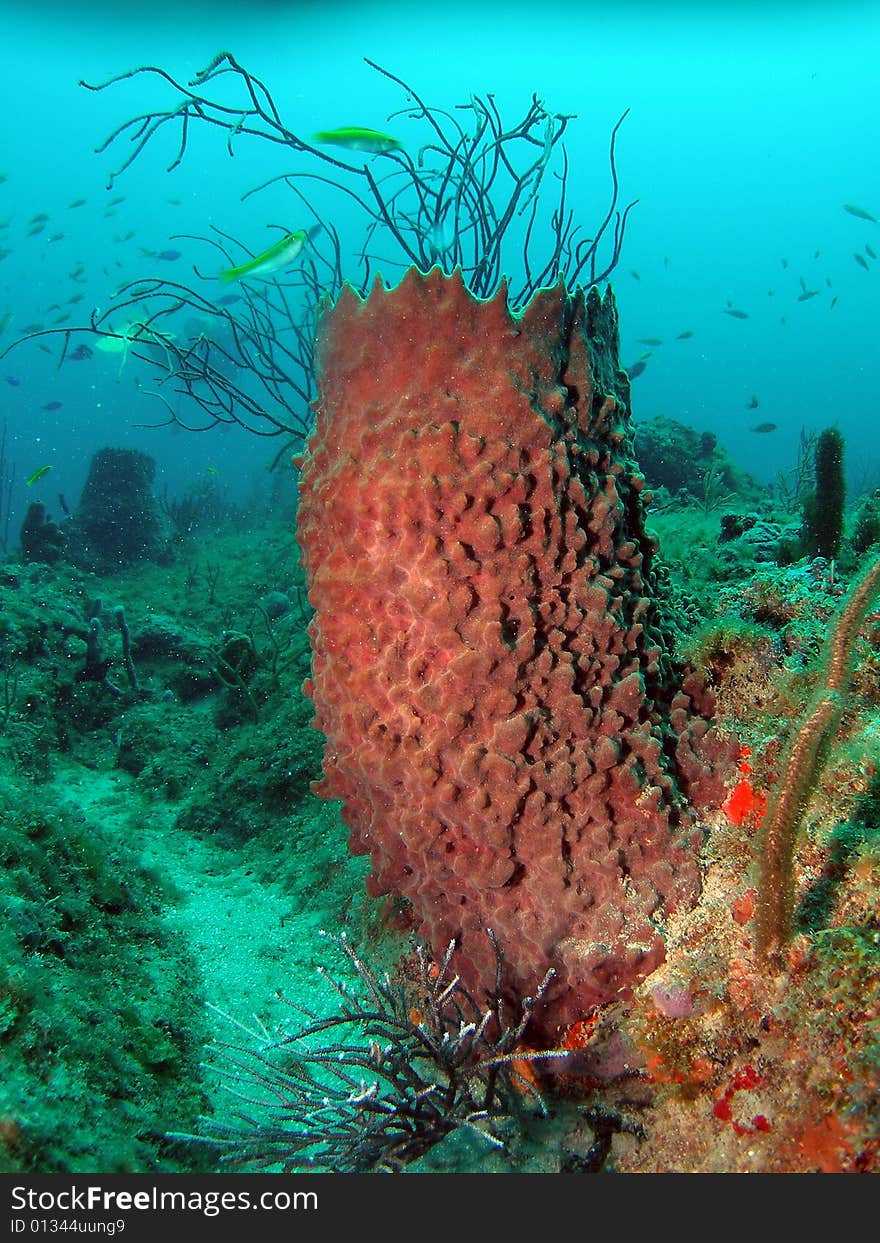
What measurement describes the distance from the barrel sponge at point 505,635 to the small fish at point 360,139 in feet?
14.1

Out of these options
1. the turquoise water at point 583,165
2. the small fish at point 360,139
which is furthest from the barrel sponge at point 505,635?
the turquoise water at point 583,165

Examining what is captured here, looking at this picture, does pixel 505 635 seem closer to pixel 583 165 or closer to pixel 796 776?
pixel 796 776

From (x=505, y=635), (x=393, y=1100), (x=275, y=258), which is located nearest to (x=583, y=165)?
(x=275, y=258)

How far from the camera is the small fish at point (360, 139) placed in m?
5.52

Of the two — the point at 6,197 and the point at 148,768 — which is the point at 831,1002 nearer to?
the point at 148,768

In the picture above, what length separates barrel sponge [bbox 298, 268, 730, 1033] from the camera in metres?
2.13

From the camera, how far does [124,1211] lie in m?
1.68

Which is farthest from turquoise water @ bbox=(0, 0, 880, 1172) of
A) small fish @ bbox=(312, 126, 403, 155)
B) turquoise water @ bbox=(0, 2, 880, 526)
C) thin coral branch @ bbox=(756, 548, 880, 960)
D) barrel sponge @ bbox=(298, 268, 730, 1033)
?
turquoise water @ bbox=(0, 2, 880, 526)

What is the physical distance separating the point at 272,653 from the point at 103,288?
296 feet

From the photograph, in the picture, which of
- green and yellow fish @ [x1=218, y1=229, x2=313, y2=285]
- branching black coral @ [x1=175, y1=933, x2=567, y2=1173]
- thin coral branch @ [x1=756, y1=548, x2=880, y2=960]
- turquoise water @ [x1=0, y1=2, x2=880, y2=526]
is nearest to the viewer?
thin coral branch @ [x1=756, y1=548, x2=880, y2=960]

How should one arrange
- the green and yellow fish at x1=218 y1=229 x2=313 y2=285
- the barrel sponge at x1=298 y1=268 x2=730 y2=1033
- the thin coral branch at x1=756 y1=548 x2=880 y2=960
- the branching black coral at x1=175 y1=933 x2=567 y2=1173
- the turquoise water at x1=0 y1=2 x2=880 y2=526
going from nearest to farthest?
the thin coral branch at x1=756 y1=548 x2=880 y2=960 < the branching black coral at x1=175 y1=933 x2=567 y2=1173 < the barrel sponge at x1=298 y1=268 x2=730 y2=1033 < the green and yellow fish at x1=218 y1=229 x2=313 y2=285 < the turquoise water at x1=0 y1=2 x2=880 y2=526

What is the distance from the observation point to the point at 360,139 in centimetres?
557

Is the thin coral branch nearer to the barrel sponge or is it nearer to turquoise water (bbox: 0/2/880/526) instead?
the barrel sponge

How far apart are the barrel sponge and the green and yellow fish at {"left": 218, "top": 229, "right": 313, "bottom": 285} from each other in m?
4.37
